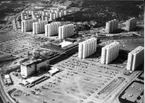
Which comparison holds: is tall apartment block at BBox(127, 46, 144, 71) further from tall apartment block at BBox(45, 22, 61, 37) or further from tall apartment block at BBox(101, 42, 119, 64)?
tall apartment block at BBox(45, 22, 61, 37)

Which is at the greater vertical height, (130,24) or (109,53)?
(130,24)

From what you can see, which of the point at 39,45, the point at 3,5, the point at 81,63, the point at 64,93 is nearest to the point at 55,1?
the point at 3,5

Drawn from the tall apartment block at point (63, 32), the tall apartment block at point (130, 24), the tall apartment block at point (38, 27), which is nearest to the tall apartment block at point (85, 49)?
the tall apartment block at point (63, 32)

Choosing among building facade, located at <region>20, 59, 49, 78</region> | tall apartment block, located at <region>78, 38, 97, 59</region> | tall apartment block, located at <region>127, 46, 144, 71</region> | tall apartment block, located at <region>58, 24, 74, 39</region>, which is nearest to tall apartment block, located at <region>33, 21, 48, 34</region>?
tall apartment block, located at <region>58, 24, 74, 39</region>

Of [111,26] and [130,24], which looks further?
[130,24]

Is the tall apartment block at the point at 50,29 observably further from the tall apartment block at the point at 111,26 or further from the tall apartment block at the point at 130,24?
the tall apartment block at the point at 130,24

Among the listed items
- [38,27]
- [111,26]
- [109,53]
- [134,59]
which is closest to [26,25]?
[38,27]

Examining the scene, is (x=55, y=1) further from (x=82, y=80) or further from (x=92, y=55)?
(x=82, y=80)

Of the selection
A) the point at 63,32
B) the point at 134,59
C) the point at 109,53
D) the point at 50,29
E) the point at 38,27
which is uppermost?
the point at 38,27

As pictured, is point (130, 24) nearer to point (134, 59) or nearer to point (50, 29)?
point (50, 29)

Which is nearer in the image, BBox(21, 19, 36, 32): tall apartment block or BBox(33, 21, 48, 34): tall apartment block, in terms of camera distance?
BBox(33, 21, 48, 34): tall apartment block

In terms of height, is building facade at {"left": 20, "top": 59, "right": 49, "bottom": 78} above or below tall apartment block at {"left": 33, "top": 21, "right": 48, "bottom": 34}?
below
